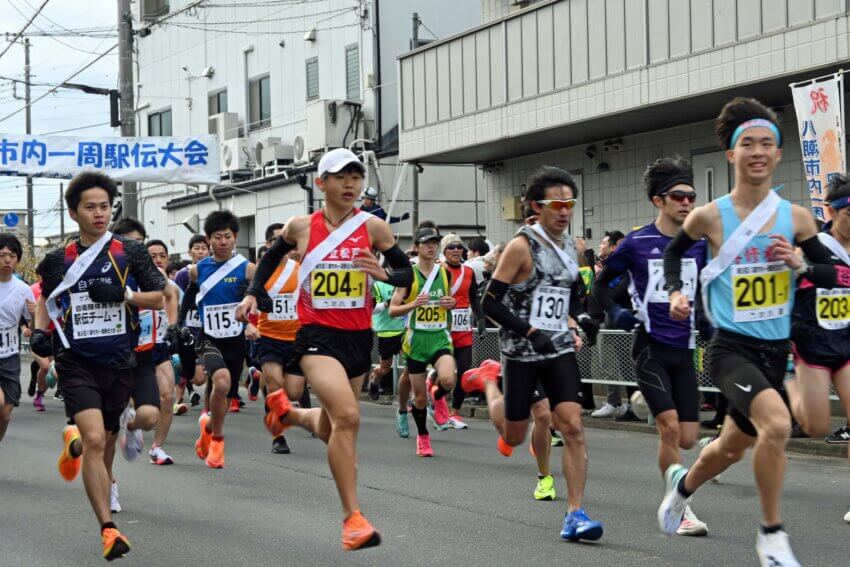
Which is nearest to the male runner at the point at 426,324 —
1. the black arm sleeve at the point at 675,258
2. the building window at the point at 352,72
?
the black arm sleeve at the point at 675,258

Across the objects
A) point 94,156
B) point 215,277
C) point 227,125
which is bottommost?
point 215,277

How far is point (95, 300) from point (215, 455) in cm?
390

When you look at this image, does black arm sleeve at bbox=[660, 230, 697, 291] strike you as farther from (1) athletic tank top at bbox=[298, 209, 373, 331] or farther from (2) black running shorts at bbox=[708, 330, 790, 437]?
(1) athletic tank top at bbox=[298, 209, 373, 331]

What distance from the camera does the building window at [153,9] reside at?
120 feet

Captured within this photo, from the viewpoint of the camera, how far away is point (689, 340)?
7801mm

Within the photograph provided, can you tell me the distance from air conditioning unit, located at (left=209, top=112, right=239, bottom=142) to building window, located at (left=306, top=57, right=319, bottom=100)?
137 inches

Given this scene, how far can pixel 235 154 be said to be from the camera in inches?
1264

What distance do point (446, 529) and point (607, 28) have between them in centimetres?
1172

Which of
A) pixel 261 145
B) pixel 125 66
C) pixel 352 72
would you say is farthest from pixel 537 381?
pixel 261 145

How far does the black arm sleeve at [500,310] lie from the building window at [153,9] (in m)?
31.2

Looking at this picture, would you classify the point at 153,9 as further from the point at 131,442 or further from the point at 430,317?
the point at 131,442

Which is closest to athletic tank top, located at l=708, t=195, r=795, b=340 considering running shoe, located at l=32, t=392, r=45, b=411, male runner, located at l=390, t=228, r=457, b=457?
male runner, located at l=390, t=228, r=457, b=457

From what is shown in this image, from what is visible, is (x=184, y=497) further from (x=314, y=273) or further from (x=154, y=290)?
(x=314, y=273)

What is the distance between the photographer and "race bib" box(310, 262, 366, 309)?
23.4 ft
